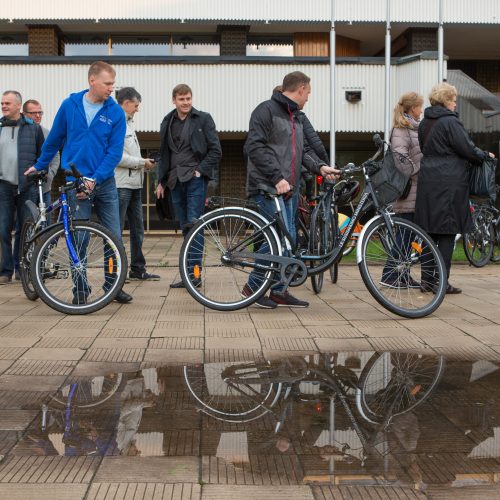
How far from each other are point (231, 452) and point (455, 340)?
8.23 ft

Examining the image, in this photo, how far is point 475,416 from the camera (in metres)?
3.25

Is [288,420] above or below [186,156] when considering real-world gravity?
below

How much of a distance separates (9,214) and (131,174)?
1293mm

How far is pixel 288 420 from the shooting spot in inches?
125

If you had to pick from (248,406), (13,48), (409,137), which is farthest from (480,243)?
(13,48)

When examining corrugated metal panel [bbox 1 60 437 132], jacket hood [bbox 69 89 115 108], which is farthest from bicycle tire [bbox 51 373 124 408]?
corrugated metal panel [bbox 1 60 437 132]

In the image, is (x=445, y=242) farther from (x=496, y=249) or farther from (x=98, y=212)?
(x=496, y=249)

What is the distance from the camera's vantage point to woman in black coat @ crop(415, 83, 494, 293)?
686 cm

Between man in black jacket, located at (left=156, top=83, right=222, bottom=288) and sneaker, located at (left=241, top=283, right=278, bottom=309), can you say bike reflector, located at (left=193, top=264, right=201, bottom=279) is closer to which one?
sneaker, located at (left=241, top=283, right=278, bottom=309)

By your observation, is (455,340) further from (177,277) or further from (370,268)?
(177,277)

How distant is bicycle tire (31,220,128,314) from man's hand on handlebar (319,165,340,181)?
1.72 m

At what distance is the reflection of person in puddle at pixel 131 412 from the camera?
2834 millimetres

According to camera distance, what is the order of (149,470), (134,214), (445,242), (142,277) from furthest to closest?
(142,277)
(134,214)
(445,242)
(149,470)

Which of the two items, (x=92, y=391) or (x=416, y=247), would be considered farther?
(x=416, y=247)
